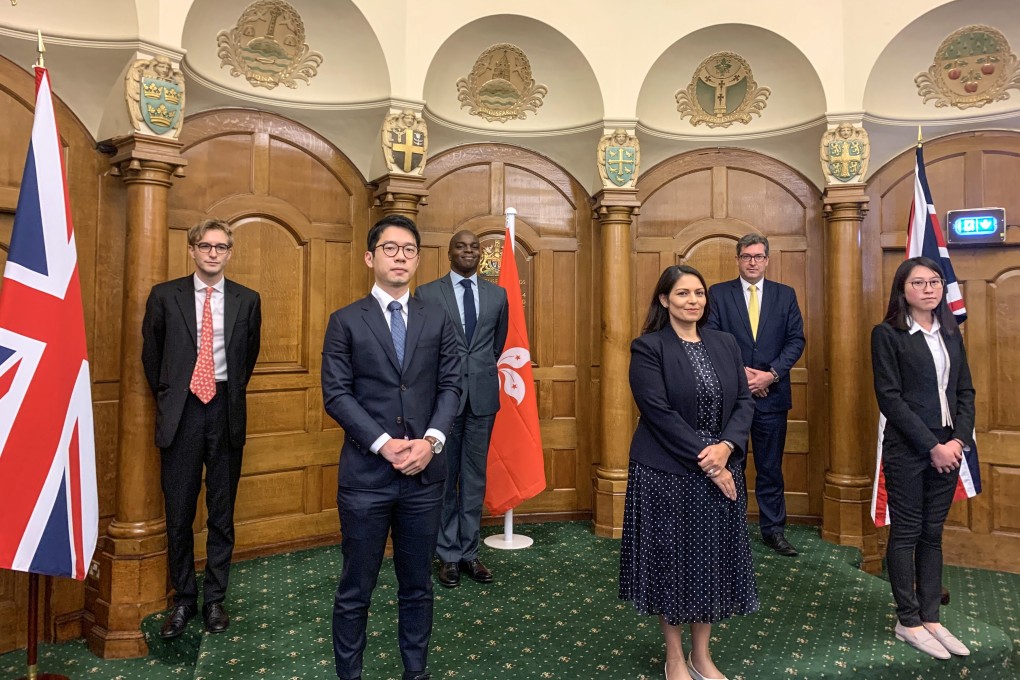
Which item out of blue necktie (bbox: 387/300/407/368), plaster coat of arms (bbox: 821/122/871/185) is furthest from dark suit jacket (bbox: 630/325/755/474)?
plaster coat of arms (bbox: 821/122/871/185)

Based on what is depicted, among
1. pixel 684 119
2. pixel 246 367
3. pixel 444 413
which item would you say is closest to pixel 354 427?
pixel 444 413

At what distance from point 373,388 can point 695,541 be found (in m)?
1.11

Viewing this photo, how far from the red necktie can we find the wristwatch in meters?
1.19

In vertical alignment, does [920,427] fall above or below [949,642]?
above

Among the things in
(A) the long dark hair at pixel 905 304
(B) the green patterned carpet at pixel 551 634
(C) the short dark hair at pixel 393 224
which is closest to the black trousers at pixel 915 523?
(B) the green patterned carpet at pixel 551 634

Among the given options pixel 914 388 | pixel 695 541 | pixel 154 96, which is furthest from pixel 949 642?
pixel 154 96

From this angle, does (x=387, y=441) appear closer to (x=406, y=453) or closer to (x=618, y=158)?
(x=406, y=453)

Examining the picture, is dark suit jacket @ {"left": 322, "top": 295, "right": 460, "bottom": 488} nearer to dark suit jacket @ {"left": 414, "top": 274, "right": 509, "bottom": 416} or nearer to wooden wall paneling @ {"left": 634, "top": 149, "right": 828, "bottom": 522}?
dark suit jacket @ {"left": 414, "top": 274, "right": 509, "bottom": 416}

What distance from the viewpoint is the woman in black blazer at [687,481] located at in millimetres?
2236

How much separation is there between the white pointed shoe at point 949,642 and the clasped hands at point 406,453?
2.13 m

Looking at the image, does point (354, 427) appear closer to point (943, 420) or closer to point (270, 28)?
point (943, 420)

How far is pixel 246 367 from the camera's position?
9.85 feet

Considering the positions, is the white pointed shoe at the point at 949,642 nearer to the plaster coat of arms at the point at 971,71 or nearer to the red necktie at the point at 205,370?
the red necktie at the point at 205,370

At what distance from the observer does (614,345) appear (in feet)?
14.3
